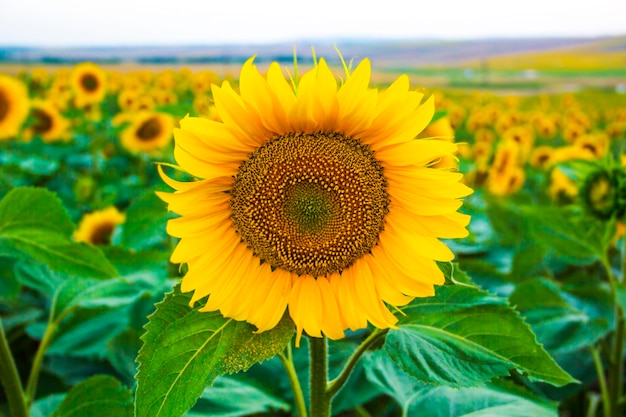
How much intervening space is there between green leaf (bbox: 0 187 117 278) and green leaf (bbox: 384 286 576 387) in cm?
65

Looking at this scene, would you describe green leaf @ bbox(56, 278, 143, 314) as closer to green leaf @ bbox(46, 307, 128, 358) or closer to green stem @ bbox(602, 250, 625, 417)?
green leaf @ bbox(46, 307, 128, 358)

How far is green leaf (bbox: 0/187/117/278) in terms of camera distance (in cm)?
133

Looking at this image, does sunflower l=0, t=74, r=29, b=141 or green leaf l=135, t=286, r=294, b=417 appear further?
sunflower l=0, t=74, r=29, b=141

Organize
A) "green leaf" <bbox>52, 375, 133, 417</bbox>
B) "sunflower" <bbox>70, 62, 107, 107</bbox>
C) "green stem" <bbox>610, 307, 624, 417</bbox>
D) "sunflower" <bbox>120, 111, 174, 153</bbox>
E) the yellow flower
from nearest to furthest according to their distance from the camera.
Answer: "green leaf" <bbox>52, 375, 133, 417</bbox> < "green stem" <bbox>610, 307, 624, 417</bbox> < the yellow flower < "sunflower" <bbox>120, 111, 174, 153</bbox> < "sunflower" <bbox>70, 62, 107, 107</bbox>

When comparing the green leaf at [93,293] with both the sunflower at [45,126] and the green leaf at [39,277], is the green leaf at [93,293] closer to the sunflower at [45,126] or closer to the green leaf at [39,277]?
the green leaf at [39,277]

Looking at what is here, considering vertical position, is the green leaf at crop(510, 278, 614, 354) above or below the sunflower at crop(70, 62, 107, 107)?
below

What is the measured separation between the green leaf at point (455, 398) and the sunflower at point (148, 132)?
335 cm

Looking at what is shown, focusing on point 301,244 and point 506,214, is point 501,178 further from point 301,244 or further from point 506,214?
point 301,244

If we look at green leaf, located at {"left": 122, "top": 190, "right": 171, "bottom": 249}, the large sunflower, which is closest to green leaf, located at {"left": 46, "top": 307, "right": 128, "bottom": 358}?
green leaf, located at {"left": 122, "top": 190, "right": 171, "bottom": 249}

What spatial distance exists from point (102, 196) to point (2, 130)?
1.91 meters

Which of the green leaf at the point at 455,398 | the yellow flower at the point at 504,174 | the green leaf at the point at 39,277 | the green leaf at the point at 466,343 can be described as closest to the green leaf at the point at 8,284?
the green leaf at the point at 39,277

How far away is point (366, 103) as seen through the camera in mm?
891

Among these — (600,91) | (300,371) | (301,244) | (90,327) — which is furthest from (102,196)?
(600,91)

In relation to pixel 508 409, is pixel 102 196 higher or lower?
lower
